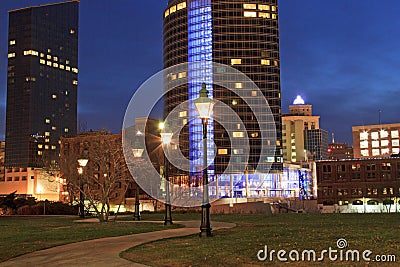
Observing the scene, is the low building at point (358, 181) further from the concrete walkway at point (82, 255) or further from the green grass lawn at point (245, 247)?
the concrete walkway at point (82, 255)

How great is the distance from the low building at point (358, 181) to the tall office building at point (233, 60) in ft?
79.9

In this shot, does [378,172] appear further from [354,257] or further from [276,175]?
[354,257]

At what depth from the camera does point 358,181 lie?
139875 millimetres

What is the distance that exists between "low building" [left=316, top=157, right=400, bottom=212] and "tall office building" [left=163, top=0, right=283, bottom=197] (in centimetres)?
2436

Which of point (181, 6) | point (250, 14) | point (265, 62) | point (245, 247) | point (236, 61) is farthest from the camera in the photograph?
point (181, 6)

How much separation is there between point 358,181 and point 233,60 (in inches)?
2088

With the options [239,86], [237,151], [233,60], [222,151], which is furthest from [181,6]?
[237,151]

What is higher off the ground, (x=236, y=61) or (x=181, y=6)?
(x=181, y=6)

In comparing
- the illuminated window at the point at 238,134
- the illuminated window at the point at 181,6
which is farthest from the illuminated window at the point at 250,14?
the illuminated window at the point at 238,134

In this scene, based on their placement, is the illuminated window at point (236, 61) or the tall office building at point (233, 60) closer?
the tall office building at point (233, 60)

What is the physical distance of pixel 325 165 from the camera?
142 metres

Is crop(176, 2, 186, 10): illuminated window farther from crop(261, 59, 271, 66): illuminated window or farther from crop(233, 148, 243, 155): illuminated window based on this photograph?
crop(233, 148, 243, 155): illuminated window

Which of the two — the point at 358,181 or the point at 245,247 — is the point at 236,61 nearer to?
the point at 358,181

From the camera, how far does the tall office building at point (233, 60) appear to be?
162 metres
